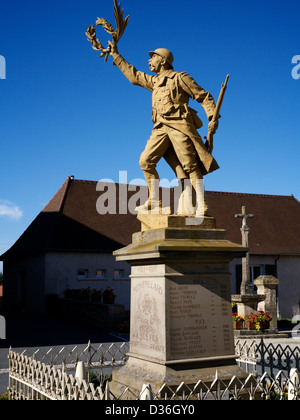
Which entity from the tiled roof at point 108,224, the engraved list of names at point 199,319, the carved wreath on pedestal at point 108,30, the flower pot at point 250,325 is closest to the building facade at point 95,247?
the tiled roof at point 108,224

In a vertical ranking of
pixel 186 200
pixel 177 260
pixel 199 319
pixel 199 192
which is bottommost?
pixel 199 319

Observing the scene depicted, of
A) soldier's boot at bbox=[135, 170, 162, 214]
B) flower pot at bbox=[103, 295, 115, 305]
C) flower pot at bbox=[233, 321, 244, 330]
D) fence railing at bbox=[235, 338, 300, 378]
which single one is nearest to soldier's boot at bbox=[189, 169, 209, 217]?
soldier's boot at bbox=[135, 170, 162, 214]

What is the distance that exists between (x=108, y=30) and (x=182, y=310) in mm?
4267

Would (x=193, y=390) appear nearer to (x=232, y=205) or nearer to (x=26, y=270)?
(x=26, y=270)

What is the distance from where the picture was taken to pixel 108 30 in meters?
7.14

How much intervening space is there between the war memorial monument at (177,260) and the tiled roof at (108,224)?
730 inches

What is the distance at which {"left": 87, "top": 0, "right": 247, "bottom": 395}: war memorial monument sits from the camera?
5832 millimetres

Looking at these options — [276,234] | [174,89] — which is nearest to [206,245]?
[174,89]

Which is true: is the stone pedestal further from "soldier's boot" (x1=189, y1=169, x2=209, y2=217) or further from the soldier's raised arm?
the soldier's raised arm

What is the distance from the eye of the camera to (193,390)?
525 cm

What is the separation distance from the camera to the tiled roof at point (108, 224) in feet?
84.5

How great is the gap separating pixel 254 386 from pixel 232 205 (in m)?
26.5

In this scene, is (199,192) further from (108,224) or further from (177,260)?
(108,224)

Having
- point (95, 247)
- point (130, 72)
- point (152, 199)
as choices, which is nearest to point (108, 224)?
point (95, 247)
